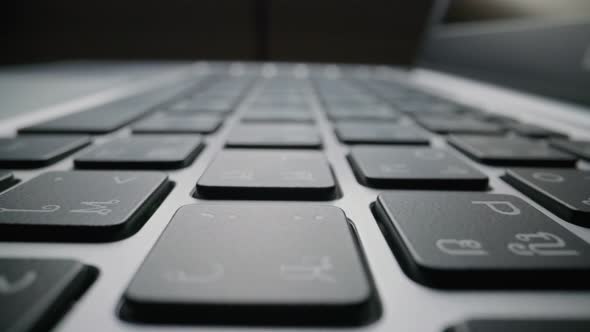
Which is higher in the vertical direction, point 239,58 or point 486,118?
point 239,58

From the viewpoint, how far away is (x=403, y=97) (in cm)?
57

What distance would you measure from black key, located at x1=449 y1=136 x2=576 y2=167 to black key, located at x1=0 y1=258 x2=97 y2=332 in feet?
0.85

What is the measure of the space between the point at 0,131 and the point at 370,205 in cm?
34

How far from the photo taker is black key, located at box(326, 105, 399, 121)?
1.26ft

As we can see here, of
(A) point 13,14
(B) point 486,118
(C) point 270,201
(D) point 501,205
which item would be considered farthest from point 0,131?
(A) point 13,14

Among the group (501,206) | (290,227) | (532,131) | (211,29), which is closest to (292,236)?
(290,227)

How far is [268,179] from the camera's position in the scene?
20 centimetres

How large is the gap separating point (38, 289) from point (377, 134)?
0.27 meters

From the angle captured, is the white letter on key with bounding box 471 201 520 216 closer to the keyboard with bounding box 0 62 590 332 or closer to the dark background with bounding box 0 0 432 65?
the keyboard with bounding box 0 62 590 332

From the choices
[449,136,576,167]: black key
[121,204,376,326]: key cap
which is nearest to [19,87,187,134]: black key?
[121,204,376,326]: key cap

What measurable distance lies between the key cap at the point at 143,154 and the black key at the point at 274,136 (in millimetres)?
38

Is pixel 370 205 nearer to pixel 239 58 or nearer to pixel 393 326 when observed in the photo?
pixel 393 326

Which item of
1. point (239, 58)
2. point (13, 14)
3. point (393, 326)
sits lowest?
point (393, 326)

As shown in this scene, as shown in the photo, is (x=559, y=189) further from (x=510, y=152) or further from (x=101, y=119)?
(x=101, y=119)
